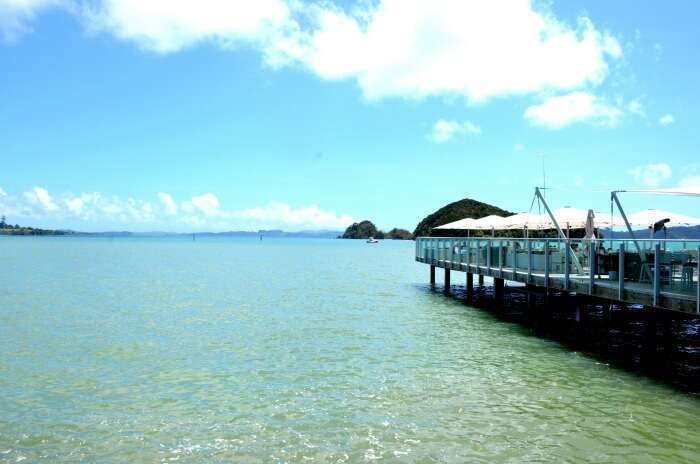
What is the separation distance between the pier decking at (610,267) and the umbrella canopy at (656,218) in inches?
107

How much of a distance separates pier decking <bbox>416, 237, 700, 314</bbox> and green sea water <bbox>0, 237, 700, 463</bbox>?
185cm

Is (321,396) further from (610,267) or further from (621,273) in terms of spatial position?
(610,267)

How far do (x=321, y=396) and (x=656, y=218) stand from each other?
42.3 ft

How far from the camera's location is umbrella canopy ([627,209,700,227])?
18297mm

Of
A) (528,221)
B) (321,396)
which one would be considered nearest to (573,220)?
(528,221)

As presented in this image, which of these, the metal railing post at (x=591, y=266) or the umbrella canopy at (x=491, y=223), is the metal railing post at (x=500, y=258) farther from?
the metal railing post at (x=591, y=266)

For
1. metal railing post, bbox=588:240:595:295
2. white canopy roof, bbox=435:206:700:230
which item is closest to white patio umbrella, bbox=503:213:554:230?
white canopy roof, bbox=435:206:700:230

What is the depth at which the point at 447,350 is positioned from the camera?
643 inches

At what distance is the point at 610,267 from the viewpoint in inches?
595

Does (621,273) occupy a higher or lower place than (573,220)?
lower

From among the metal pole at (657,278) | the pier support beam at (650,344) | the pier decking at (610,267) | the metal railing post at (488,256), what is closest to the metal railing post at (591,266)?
the pier decking at (610,267)

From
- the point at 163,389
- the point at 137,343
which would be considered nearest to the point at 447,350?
the point at 163,389

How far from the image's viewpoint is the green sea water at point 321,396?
8.92 m

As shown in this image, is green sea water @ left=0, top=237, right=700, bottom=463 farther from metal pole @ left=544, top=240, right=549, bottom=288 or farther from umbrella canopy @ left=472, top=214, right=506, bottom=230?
umbrella canopy @ left=472, top=214, right=506, bottom=230
